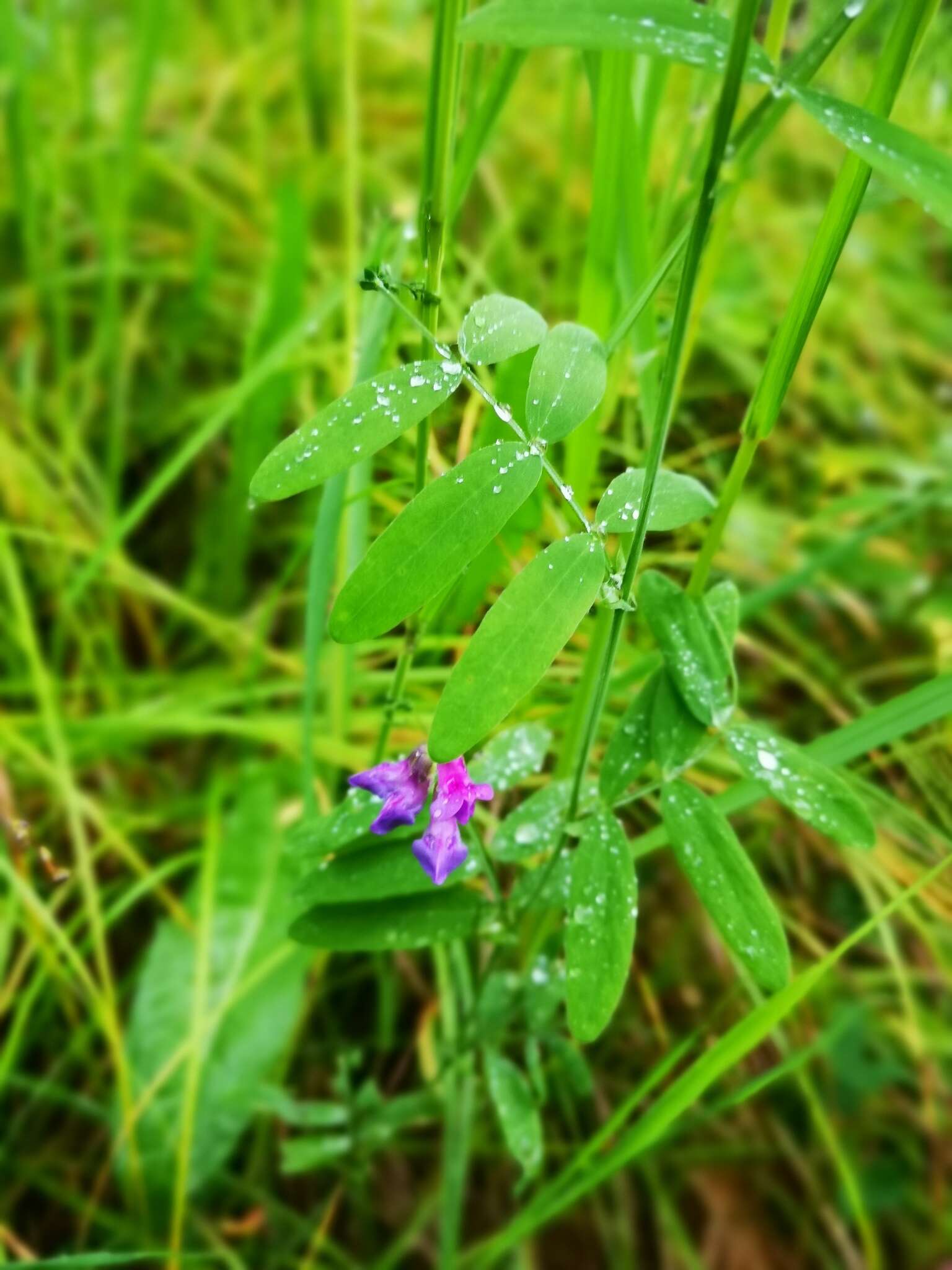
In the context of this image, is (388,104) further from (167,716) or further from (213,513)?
(167,716)

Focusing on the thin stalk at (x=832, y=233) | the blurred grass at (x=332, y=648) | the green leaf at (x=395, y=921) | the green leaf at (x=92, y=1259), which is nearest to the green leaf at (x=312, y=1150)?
the blurred grass at (x=332, y=648)

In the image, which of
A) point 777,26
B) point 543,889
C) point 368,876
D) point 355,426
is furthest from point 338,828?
point 777,26

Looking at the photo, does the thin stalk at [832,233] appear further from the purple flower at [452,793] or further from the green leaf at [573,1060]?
the green leaf at [573,1060]

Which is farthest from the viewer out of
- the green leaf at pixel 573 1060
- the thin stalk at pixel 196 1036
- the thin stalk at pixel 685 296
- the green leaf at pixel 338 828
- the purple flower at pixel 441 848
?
the thin stalk at pixel 196 1036

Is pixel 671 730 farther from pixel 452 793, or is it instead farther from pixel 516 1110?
pixel 516 1110

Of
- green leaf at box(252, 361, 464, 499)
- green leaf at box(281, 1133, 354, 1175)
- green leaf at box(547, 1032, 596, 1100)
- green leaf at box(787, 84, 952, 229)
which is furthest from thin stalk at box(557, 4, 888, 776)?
green leaf at box(281, 1133, 354, 1175)

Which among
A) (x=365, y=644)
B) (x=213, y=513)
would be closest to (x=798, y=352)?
(x=365, y=644)
